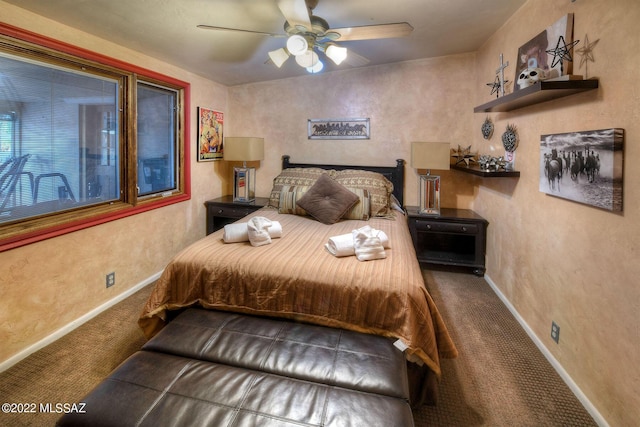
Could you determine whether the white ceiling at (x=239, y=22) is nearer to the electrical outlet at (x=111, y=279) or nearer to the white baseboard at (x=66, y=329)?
the electrical outlet at (x=111, y=279)

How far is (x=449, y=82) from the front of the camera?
12.5 feet

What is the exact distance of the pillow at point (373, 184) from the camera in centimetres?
340

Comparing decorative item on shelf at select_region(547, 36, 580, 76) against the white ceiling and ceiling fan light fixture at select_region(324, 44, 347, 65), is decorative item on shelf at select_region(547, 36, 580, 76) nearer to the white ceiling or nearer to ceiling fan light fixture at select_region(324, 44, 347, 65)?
the white ceiling

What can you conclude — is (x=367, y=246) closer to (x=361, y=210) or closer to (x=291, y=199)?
(x=361, y=210)

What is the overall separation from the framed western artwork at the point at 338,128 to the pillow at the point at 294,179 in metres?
0.58

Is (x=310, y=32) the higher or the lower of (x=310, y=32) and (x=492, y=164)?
the higher

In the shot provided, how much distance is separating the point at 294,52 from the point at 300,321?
1.80m

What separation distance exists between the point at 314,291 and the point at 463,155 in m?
2.86

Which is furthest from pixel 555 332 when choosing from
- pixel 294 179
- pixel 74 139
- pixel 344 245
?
pixel 74 139

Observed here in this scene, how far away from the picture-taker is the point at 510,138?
111 inches

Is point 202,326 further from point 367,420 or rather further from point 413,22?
point 413,22

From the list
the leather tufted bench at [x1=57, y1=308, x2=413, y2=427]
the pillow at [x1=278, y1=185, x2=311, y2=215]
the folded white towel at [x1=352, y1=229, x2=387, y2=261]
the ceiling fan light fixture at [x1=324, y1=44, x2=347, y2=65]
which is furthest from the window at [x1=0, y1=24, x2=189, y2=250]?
the folded white towel at [x1=352, y1=229, x2=387, y2=261]

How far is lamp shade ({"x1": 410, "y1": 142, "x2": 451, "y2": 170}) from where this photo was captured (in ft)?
11.4

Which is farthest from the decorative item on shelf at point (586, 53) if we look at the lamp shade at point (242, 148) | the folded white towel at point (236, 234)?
the lamp shade at point (242, 148)
